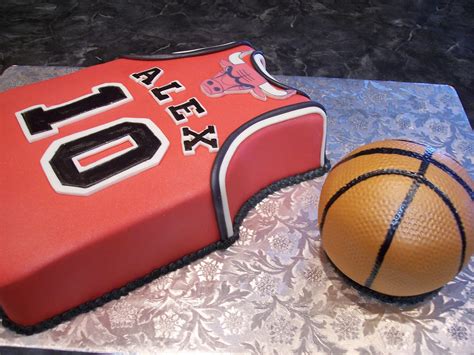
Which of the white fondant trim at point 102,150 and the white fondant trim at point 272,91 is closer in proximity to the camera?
the white fondant trim at point 102,150

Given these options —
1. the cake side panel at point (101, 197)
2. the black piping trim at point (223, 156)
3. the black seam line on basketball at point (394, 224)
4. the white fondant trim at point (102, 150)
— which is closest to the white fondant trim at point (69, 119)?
the cake side panel at point (101, 197)

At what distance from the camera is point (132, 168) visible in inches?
62.2

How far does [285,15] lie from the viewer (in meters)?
3.54

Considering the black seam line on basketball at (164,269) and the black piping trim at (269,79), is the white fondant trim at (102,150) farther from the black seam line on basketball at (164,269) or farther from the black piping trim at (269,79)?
the black piping trim at (269,79)

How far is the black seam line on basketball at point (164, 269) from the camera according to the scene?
1519 mm

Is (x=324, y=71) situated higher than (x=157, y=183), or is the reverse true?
(x=157, y=183)

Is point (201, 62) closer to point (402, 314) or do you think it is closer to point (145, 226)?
point (145, 226)

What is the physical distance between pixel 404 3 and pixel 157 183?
2973mm

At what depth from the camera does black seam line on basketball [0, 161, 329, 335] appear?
4.98 feet

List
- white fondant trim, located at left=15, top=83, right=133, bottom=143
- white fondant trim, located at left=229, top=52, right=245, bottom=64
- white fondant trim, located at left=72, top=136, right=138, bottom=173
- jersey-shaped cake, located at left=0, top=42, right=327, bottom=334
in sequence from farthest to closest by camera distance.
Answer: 1. white fondant trim, located at left=229, top=52, right=245, bottom=64
2. white fondant trim, located at left=15, top=83, right=133, bottom=143
3. white fondant trim, located at left=72, top=136, right=138, bottom=173
4. jersey-shaped cake, located at left=0, top=42, right=327, bottom=334

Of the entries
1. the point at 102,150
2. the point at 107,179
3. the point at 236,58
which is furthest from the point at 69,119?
the point at 236,58

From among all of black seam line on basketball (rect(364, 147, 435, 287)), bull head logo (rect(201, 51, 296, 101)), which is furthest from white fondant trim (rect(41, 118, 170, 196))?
black seam line on basketball (rect(364, 147, 435, 287))

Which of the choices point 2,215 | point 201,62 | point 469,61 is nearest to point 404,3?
point 469,61

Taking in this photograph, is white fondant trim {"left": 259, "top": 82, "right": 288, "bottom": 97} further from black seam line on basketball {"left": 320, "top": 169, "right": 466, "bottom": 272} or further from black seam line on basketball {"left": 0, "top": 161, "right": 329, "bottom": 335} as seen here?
black seam line on basketball {"left": 320, "top": 169, "right": 466, "bottom": 272}
